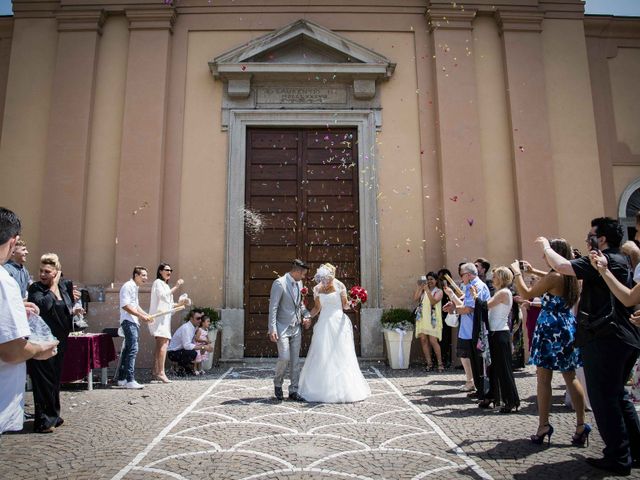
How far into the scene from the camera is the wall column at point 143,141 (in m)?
9.86

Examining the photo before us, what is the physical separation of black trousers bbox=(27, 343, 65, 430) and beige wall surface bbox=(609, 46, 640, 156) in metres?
11.5

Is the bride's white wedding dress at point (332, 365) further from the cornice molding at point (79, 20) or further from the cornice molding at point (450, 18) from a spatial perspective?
the cornice molding at point (79, 20)

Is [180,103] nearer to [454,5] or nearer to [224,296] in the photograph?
[224,296]

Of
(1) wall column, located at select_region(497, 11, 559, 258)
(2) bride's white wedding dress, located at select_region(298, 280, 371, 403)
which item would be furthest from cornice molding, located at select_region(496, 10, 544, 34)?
(2) bride's white wedding dress, located at select_region(298, 280, 371, 403)

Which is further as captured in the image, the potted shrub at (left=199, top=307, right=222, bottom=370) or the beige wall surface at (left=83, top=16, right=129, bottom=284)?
the beige wall surface at (left=83, top=16, right=129, bottom=284)

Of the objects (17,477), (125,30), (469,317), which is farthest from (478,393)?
(125,30)

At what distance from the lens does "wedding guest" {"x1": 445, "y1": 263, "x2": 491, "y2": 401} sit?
240 inches

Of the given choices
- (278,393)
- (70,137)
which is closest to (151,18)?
(70,137)

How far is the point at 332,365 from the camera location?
251 inches

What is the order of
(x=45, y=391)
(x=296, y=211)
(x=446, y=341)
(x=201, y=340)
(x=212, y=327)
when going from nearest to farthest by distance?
1. (x=45, y=391)
2. (x=201, y=340)
3. (x=446, y=341)
4. (x=212, y=327)
5. (x=296, y=211)

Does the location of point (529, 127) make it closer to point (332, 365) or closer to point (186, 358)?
point (332, 365)

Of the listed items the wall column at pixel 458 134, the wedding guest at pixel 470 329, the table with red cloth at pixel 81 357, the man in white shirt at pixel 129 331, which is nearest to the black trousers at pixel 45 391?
the table with red cloth at pixel 81 357

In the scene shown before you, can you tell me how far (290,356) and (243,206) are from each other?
175 inches

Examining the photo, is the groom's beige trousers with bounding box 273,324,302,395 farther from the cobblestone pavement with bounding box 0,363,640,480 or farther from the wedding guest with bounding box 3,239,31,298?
the wedding guest with bounding box 3,239,31,298
